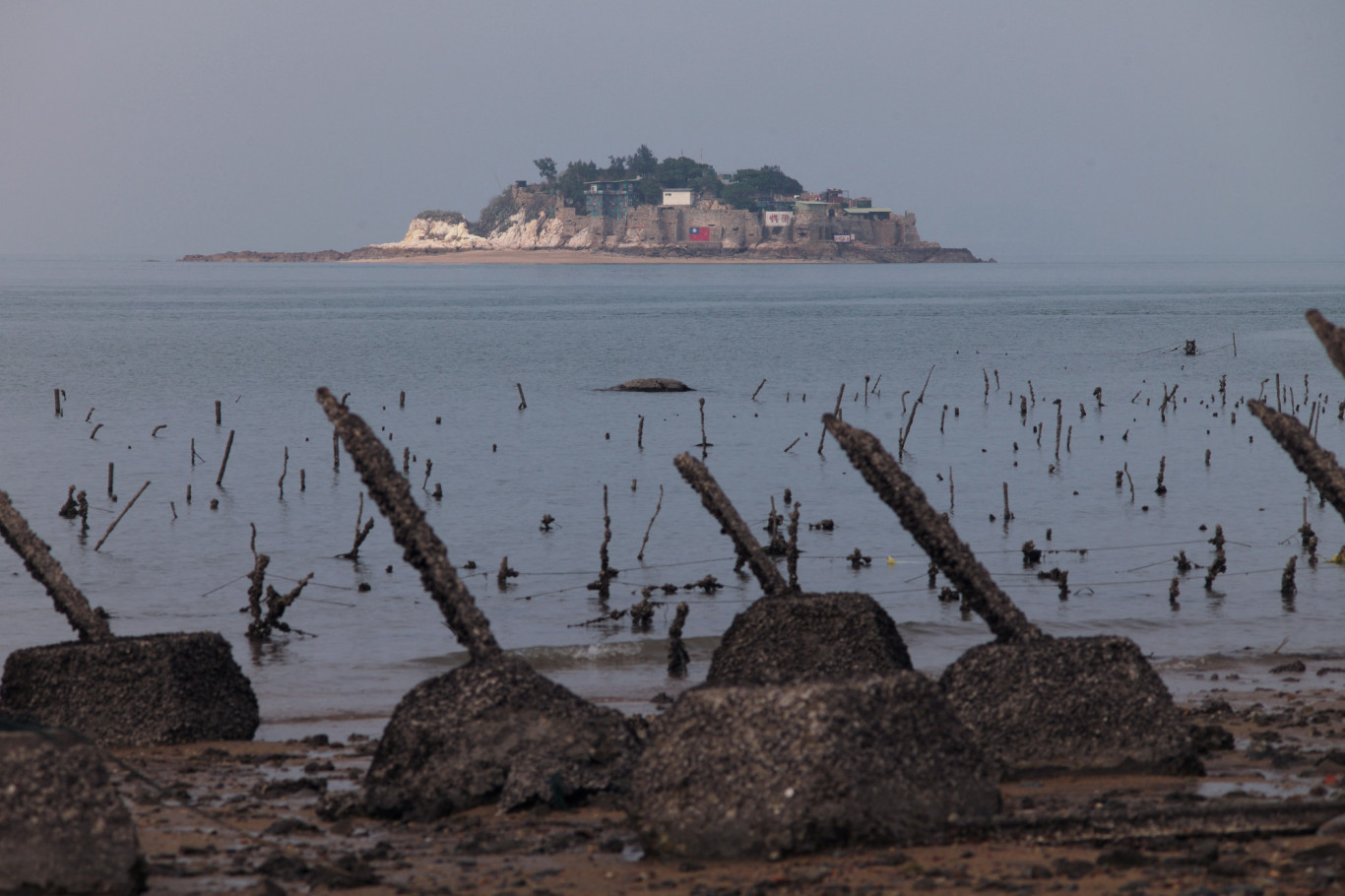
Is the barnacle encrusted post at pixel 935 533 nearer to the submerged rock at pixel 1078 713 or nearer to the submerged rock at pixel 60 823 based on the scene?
the submerged rock at pixel 1078 713

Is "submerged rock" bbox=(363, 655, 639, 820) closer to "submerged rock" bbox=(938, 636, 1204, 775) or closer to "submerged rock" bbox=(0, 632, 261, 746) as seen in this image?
"submerged rock" bbox=(938, 636, 1204, 775)

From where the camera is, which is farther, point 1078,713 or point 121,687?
point 121,687

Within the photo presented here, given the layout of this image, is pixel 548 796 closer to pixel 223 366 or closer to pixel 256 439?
pixel 256 439

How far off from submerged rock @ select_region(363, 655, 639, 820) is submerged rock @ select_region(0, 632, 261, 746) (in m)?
3.28

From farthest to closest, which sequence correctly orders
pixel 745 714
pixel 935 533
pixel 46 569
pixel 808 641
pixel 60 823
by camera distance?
pixel 808 641
pixel 46 569
pixel 935 533
pixel 745 714
pixel 60 823

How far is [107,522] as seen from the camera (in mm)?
28344

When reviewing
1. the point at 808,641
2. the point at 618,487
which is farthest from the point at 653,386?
the point at 808,641

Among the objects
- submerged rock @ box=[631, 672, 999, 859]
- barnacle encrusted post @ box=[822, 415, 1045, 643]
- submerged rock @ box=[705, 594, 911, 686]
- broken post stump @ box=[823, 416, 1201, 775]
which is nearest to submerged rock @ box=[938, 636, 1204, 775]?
broken post stump @ box=[823, 416, 1201, 775]

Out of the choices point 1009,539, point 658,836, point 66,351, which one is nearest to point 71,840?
point 658,836

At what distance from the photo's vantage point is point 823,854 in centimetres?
784

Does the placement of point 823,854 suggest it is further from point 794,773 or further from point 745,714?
point 745,714

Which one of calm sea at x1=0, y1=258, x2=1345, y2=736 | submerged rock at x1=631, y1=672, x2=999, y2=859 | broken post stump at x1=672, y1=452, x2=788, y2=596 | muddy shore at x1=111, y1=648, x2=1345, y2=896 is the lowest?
calm sea at x1=0, y1=258, x2=1345, y2=736

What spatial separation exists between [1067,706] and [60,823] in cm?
665

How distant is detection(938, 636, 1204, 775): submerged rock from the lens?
10086 millimetres
